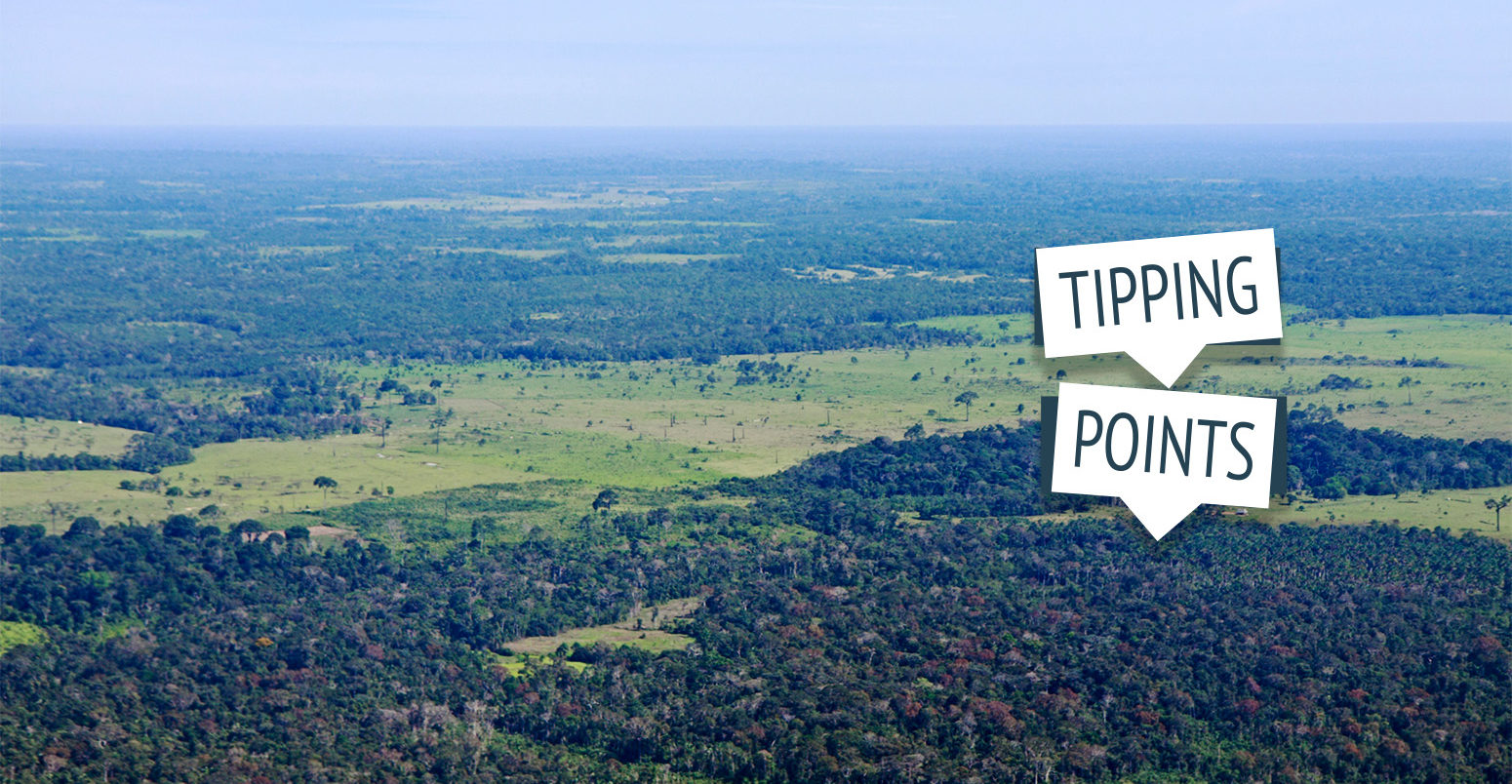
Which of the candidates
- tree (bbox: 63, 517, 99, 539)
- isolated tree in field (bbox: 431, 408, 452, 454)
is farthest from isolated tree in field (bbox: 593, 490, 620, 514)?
tree (bbox: 63, 517, 99, 539)

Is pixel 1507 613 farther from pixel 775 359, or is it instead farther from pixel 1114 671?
pixel 775 359

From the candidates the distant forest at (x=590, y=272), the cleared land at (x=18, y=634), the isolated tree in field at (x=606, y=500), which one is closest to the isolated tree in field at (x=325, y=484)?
the isolated tree in field at (x=606, y=500)

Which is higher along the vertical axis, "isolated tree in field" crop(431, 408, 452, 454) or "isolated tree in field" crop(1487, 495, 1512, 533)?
"isolated tree in field" crop(1487, 495, 1512, 533)

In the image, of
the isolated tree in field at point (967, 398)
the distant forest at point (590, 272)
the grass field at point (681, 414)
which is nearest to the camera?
the grass field at point (681, 414)

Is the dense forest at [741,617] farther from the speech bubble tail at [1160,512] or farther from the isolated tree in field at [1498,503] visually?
the speech bubble tail at [1160,512]

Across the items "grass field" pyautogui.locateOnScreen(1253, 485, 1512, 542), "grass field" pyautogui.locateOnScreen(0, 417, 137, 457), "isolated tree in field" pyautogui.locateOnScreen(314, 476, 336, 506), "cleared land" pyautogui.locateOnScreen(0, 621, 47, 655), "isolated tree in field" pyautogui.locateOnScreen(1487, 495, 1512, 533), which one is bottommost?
"grass field" pyautogui.locateOnScreen(0, 417, 137, 457)

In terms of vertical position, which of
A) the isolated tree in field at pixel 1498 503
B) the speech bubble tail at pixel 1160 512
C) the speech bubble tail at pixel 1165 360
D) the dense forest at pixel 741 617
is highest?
the speech bubble tail at pixel 1165 360

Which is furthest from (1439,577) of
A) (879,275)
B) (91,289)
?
(91,289)

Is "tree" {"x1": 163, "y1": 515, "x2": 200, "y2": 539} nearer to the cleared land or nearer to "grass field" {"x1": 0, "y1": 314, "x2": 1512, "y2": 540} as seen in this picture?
"grass field" {"x1": 0, "y1": 314, "x2": 1512, "y2": 540}
